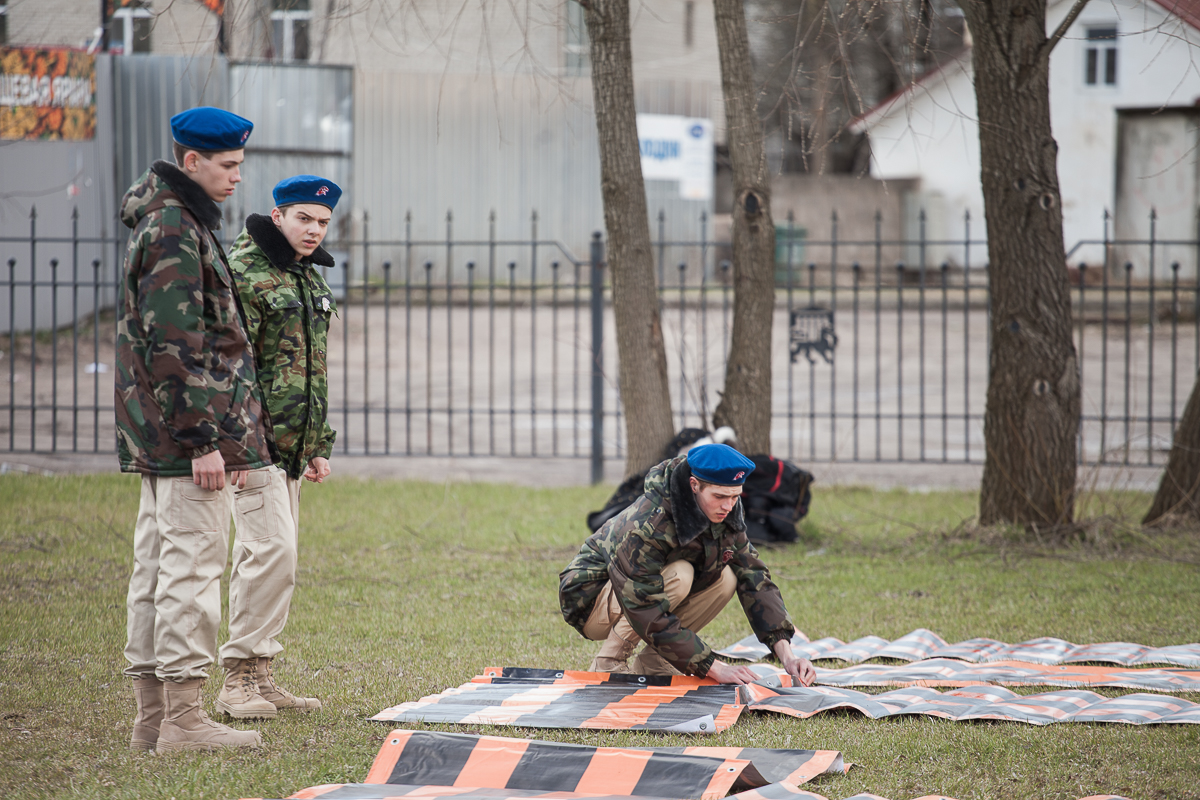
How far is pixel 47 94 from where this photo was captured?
1430 centimetres

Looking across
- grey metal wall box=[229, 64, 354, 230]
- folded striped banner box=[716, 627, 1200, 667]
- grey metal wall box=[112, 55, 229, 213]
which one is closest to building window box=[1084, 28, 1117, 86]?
grey metal wall box=[229, 64, 354, 230]

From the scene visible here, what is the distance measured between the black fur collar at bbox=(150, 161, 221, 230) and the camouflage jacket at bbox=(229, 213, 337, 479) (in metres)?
0.48

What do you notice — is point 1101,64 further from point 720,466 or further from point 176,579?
point 176,579

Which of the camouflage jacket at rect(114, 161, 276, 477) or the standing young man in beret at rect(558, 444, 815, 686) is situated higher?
the camouflage jacket at rect(114, 161, 276, 477)

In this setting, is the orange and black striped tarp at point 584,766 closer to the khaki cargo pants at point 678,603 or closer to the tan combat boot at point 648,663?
the khaki cargo pants at point 678,603

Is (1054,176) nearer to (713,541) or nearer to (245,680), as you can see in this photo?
(713,541)

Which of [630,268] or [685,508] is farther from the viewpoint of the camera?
[630,268]

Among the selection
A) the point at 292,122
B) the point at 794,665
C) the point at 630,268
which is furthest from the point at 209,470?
the point at 292,122

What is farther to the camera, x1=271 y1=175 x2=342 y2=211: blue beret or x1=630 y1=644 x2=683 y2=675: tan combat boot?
x1=630 y1=644 x2=683 y2=675: tan combat boot

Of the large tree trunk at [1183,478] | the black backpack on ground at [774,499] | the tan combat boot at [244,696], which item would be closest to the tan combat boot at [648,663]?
the tan combat boot at [244,696]

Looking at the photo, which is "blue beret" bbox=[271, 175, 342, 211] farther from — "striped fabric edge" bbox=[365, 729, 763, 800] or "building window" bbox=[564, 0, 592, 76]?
"building window" bbox=[564, 0, 592, 76]

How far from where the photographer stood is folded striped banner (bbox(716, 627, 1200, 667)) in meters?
4.32

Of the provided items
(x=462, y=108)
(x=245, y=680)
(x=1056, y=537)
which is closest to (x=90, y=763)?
(x=245, y=680)

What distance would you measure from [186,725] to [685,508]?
1629 millimetres
